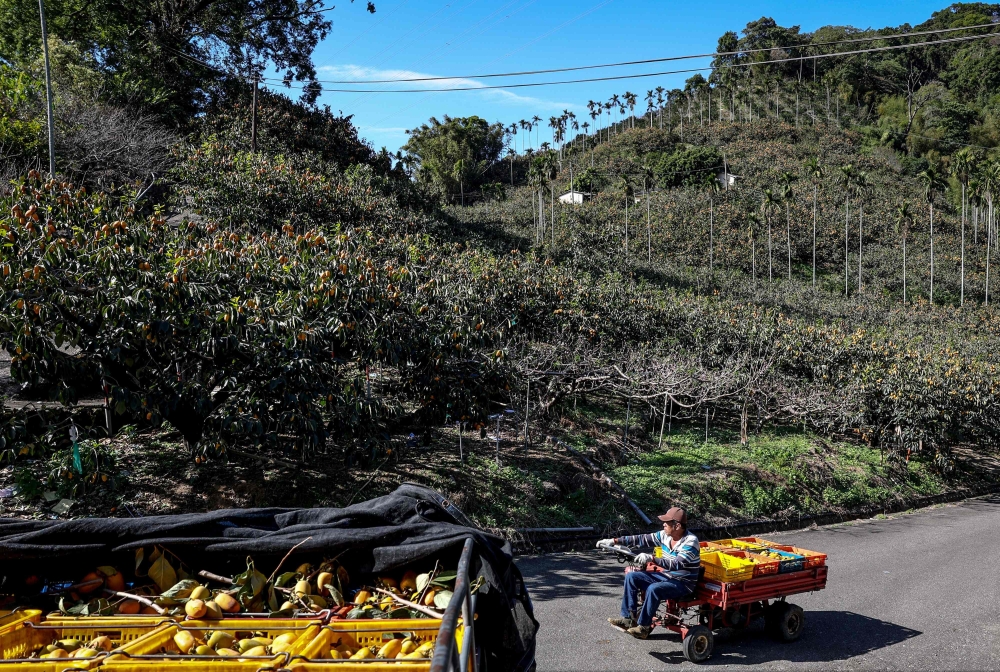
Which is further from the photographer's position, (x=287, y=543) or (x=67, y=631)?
(x=287, y=543)

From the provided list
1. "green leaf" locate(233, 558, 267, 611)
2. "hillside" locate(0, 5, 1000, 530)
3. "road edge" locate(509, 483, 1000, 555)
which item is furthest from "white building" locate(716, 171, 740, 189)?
"green leaf" locate(233, 558, 267, 611)

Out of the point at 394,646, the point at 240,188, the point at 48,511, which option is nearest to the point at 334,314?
the point at 48,511

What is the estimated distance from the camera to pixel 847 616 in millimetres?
8656

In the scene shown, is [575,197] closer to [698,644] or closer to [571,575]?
[571,575]

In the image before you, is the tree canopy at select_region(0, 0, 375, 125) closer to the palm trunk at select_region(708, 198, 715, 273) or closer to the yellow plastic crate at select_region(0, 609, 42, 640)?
the yellow plastic crate at select_region(0, 609, 42, 640)

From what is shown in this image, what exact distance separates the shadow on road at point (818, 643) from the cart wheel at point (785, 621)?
0.28ft

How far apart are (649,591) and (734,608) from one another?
1187mm

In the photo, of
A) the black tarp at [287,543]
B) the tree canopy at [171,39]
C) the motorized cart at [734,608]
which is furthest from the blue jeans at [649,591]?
the tree canopy at [171,39]

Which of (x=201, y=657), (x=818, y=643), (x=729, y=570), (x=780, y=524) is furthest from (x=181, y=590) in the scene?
(x=780, y=524)

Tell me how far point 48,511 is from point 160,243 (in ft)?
12.7

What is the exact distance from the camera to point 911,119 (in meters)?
89.2

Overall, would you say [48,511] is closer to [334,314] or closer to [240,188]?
[334,314]

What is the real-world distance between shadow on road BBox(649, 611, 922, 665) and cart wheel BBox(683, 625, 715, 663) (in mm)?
128

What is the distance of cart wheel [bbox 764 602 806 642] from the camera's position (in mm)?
A: 7719
